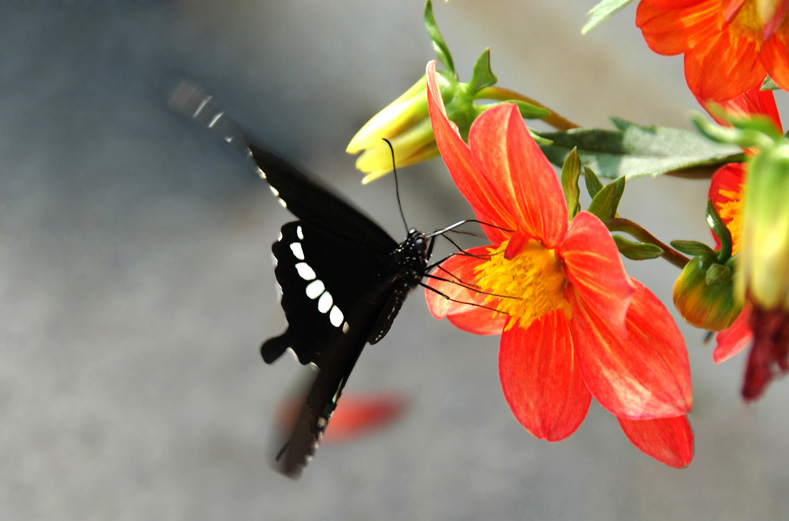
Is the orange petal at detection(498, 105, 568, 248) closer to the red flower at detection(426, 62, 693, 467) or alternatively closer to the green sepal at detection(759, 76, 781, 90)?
the red flower at detection(426, 62, 693, 467)

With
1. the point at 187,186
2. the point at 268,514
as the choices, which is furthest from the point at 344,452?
the point at 187,186

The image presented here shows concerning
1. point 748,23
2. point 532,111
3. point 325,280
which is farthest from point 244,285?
point 748,23

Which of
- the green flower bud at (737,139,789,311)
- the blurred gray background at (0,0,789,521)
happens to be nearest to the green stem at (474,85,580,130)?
the green flower bud at (737,139,789,311)

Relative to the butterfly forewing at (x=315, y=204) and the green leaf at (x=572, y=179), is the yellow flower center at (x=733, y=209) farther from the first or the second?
the butterfly forewing at (x=315, y=204)

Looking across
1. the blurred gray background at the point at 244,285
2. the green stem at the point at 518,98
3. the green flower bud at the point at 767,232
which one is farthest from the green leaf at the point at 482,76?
the blurred gray background at the point at 244,285

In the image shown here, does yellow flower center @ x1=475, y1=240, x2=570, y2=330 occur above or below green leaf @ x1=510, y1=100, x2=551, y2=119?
below
